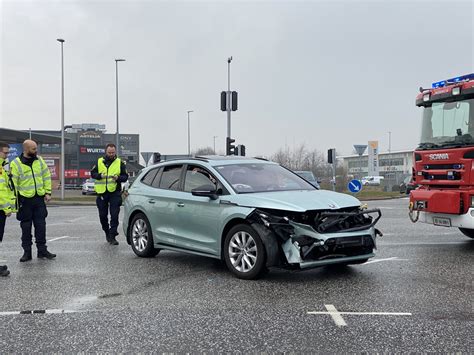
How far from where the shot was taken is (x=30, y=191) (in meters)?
7.81

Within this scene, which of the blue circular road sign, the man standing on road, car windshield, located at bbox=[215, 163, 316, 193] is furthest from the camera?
the blue circular road sign

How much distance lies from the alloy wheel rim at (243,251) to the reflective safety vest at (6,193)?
10.7ft

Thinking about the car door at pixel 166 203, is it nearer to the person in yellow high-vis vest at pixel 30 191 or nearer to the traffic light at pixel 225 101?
the person in yellow high-vis vest at pixel 30 191

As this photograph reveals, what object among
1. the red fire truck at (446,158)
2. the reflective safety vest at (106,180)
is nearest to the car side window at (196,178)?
the reflective safety vest at (106,180)

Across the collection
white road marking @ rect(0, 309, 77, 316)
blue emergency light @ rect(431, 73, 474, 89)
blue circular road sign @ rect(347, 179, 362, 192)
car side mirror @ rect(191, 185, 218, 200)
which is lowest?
white road marking @ rect(0, 309, 77, 316)

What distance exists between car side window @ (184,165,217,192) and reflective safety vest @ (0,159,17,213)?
8.17 ft

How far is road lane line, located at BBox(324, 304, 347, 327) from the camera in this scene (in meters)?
4.55

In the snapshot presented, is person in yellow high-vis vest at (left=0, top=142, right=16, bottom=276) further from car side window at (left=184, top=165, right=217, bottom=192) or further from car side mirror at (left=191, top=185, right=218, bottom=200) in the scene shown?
car side mirror at (left=191, top=185, right=218, bottom=200)

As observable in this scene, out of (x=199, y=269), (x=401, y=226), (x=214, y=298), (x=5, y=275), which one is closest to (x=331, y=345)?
(x=214, y=298)

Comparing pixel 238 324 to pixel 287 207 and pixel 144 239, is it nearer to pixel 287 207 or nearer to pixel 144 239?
pixel 287 207

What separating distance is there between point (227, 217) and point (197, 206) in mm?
698

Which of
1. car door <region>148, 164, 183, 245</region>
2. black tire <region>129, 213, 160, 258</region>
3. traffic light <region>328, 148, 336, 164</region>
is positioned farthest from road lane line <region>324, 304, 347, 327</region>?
traffic light <region>328, 148, 336, 164</region>

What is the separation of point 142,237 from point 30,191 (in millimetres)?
1849

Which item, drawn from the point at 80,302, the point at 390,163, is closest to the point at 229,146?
the point at 80,302
